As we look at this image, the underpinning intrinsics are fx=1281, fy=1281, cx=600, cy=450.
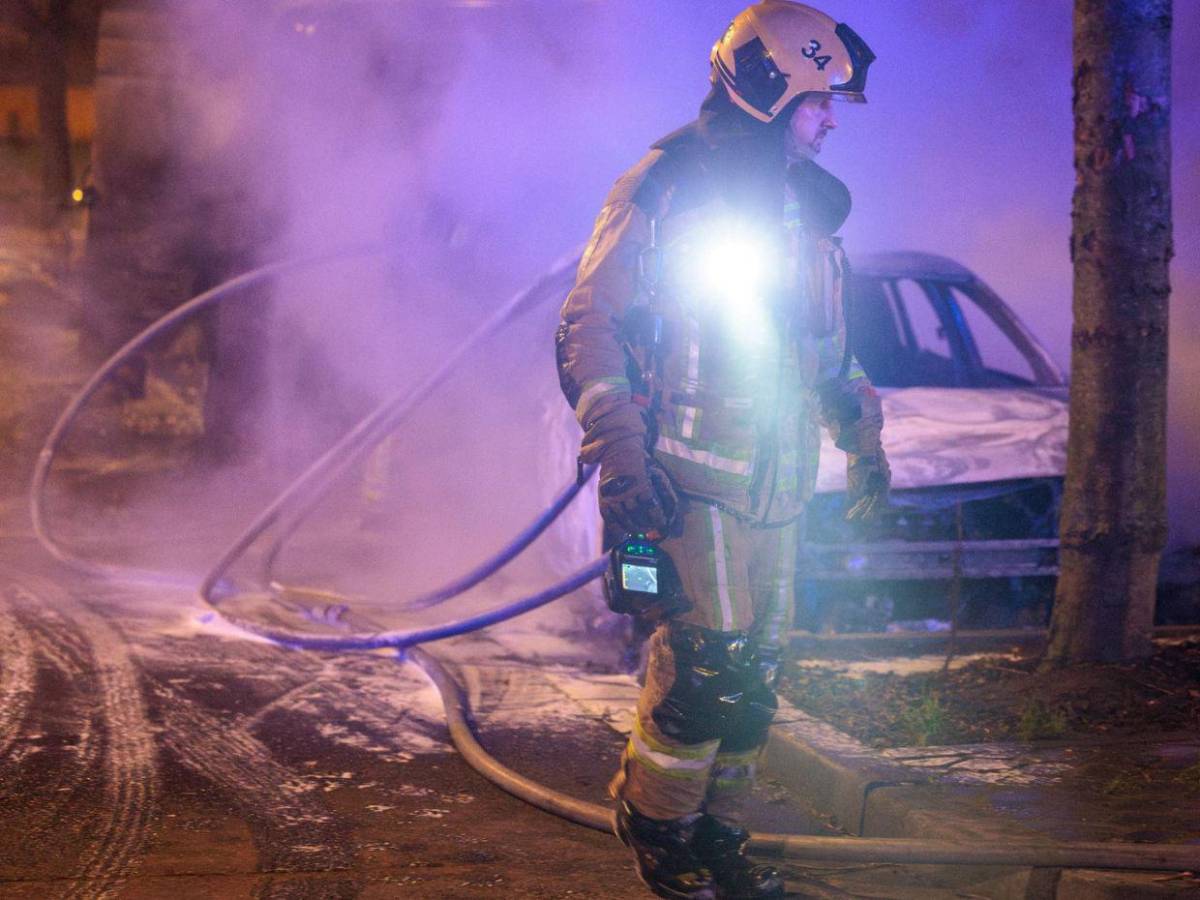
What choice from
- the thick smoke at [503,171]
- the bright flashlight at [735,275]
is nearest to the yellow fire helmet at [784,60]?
the bright flashlight at [735,275]

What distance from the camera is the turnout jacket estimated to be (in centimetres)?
293

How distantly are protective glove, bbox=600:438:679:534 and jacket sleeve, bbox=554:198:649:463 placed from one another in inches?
1.2

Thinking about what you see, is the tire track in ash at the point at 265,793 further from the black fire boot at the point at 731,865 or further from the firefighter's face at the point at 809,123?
the firefighter's face at the point at 809,123

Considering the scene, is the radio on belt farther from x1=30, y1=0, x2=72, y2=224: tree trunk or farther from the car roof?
x1=30, y1=0, x2=72, y2=224: tree trunk

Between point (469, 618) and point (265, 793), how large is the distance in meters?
1.52

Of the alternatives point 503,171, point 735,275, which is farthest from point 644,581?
point 503,171

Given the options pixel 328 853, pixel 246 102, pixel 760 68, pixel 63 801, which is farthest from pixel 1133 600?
pixel 246 102

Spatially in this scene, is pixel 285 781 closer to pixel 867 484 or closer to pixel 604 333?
pixel 604 333

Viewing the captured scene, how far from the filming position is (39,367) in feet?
35.6

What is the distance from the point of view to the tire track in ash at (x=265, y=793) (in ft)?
10.2

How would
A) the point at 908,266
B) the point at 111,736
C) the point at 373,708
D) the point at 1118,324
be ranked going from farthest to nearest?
the point at 908,266, the point at 373,708, the point at 1118,324, the point at 111,736

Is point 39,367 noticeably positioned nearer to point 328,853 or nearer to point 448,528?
point 448,528

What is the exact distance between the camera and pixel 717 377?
296 centimetres

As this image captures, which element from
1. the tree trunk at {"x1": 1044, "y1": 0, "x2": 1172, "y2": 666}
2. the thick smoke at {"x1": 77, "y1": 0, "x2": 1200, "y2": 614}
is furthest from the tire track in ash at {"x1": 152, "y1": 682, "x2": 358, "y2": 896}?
the thick smoke at {"x1": 77, "y1": 0, "x2": 1200, "y2": 614}
